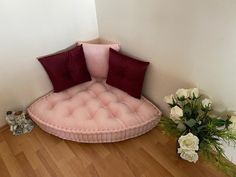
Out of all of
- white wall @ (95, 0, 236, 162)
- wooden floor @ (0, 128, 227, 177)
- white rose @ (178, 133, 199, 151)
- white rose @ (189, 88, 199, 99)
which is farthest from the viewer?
wooden floor @ (0, 128, 227, 177)

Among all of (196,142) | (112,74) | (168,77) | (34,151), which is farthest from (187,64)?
(34,151)

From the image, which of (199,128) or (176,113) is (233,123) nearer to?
(199,128)

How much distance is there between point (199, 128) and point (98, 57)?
3.48ft

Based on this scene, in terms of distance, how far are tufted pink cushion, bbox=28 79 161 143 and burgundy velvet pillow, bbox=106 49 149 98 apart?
0.24 feet

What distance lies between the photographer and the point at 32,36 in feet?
A: 5.90

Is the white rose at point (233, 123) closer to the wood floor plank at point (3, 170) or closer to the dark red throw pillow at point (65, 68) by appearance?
the dark red throw pillow at point (65, 68)

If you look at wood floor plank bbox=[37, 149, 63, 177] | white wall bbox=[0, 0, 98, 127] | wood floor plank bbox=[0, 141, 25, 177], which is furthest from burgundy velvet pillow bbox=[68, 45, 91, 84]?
wood floor plank bbox=[0, 141, 25, 177]

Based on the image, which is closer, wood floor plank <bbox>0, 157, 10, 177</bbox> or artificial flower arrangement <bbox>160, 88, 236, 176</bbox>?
artificial flower arrangement <bbox>160, 88, 236, 176</bbox>

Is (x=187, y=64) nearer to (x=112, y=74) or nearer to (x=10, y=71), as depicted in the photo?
(x=112, y=74)

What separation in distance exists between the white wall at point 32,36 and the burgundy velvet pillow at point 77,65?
0.42ft

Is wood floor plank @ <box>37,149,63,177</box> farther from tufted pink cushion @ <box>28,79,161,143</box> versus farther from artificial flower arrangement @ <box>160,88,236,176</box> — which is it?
artificial flower arrangement @ <box>160,88,236,176</box>

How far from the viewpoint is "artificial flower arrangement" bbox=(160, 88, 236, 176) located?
134 centimetres

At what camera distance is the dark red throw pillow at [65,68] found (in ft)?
6.29

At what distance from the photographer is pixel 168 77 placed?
168 centimetres
